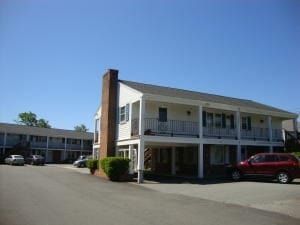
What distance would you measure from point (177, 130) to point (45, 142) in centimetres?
4851

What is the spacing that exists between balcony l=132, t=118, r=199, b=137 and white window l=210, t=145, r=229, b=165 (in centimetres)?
338

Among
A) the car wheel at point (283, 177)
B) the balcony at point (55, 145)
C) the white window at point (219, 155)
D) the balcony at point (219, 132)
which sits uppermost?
the balcony at point (55, 145)

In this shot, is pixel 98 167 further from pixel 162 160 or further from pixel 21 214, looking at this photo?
pixel 21 214

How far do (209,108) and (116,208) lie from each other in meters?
18.5

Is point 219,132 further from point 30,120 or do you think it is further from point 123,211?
point 30,120

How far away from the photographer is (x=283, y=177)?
20.8 metres

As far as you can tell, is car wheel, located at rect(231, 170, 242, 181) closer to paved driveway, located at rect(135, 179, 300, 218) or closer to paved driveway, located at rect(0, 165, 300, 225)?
paved driveway, located at rect(135, 179, 300, 218)

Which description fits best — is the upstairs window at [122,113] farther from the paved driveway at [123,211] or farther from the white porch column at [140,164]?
the paved driveway at [123,211]

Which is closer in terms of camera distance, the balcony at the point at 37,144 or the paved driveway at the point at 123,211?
the paved driveway at the point at 123,211

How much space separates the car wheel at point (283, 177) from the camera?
20.6m

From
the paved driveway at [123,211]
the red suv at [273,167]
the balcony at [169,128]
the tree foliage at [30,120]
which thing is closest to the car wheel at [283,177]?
the red suv at [273,167]

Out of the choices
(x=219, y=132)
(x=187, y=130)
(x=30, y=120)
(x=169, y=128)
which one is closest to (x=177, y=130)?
(x=169, y=128)

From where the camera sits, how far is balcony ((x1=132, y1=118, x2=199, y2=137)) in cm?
2436

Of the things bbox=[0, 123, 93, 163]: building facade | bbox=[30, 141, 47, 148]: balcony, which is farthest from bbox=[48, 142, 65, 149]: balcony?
bbox=[30, 141, 47, 148]: balcony
